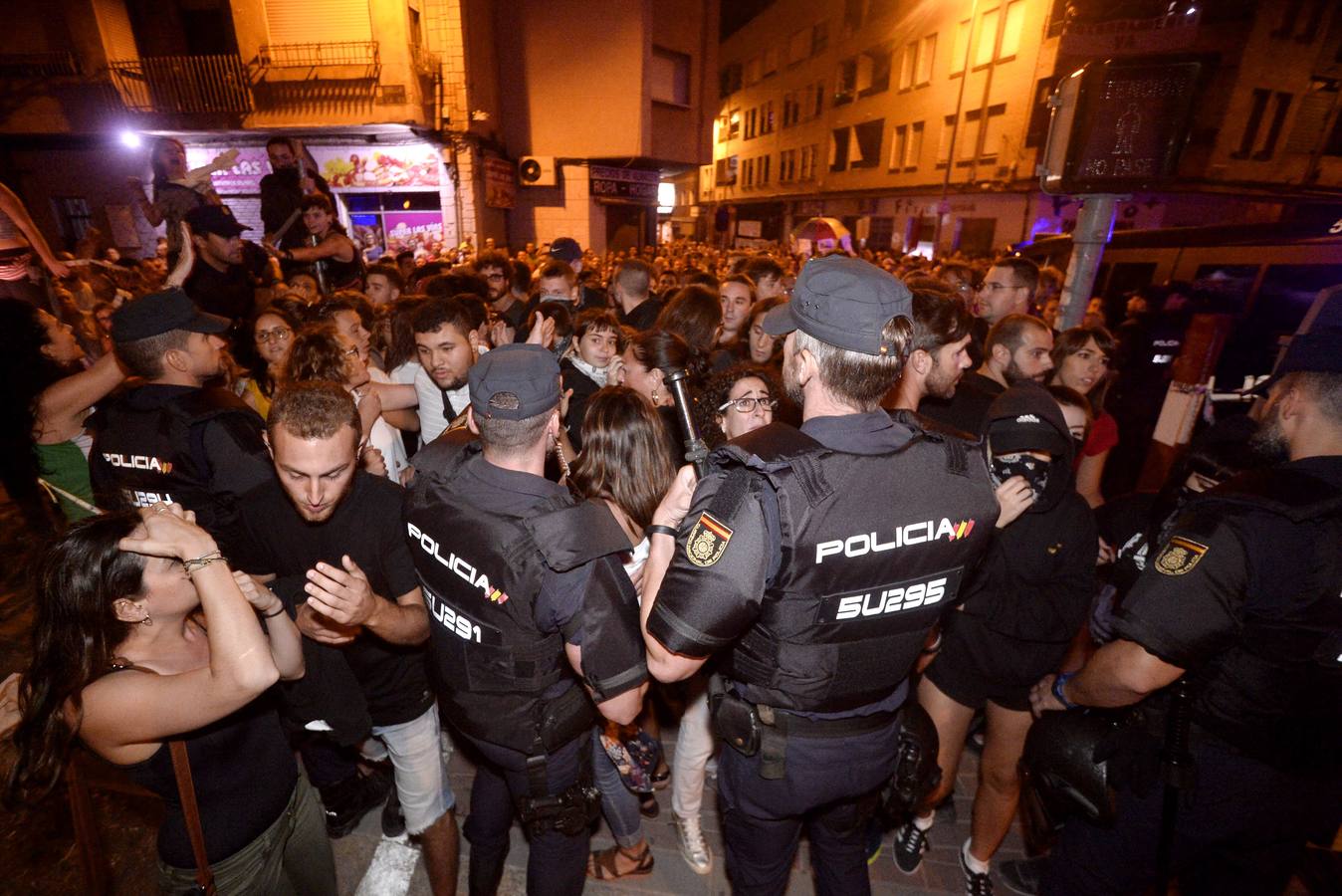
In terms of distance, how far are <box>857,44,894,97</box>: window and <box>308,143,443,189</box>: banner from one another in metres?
25.0

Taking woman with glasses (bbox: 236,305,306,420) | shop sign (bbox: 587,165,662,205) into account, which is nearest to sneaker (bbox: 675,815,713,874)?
woman with glasses (bbox: 236,305,306,420)

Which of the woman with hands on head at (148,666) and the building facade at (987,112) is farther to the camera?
the building facade at (987,112)

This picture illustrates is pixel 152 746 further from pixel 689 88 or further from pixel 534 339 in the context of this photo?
pixel 689 88

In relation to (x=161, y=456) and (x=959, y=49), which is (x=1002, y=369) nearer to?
(x=161, y=456)

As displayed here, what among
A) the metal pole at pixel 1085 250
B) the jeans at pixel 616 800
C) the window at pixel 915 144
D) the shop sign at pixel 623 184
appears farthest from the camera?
the window at pixel 915 144

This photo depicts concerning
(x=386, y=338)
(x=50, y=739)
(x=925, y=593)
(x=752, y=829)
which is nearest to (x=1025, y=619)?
(x=925, y=593)

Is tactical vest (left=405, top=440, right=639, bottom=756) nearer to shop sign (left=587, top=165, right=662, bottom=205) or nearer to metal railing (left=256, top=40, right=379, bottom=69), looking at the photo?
metal railing (left=256, top=40, right=379, bottom=69)

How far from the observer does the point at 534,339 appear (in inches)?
183

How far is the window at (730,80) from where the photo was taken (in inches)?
1784

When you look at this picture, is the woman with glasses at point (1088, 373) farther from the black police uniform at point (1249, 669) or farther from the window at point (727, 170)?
the window at point (727, 170)

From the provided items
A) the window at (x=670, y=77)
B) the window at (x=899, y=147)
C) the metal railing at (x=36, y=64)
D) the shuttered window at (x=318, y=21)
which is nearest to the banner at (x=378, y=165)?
the shuttered window at (x=318, y=21)

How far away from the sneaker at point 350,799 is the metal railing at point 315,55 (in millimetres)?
14843

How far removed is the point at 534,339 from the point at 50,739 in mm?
3420

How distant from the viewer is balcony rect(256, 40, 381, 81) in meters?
13.0
